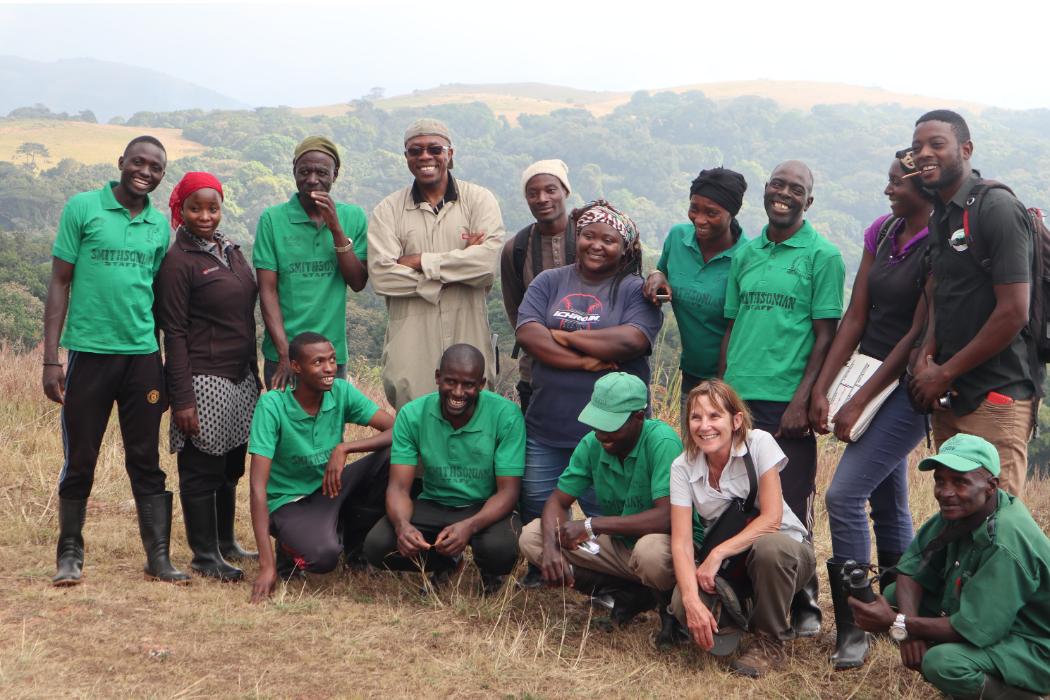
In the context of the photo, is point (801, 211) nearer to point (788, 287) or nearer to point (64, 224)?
point (788, 287)

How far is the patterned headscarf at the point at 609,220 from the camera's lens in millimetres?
4887

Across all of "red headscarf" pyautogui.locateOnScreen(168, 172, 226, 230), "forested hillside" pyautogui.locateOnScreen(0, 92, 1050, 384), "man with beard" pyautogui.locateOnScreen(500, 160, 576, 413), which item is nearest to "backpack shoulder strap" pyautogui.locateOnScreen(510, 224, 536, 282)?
"man with beard" pyautogui.locateOnScreen(500, 160, 576, 413)

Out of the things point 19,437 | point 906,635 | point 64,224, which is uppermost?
point 64,224

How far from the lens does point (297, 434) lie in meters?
5.05

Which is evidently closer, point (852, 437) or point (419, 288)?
point (852, 437)

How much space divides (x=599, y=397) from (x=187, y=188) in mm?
2187

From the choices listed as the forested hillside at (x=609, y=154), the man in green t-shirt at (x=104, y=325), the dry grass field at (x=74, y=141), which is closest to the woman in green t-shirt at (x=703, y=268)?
the man in green t-shirt at (x=104, y=325)

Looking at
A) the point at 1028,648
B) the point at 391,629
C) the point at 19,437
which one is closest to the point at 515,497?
the point at 391,629

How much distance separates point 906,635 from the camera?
3.82 metres

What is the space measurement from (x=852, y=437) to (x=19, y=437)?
20.3 feet

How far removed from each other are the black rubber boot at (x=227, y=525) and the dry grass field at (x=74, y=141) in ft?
222

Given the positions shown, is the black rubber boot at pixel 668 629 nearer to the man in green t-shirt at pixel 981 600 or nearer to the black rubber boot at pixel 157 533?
the man in green t-shirt at pixel 981 600

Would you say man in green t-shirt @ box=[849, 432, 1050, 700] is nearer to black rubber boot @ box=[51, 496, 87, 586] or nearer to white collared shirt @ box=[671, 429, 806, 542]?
white collared shirt @ box=[671, 429, 806, 542]

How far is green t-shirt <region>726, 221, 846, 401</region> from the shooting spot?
4.54 meters
